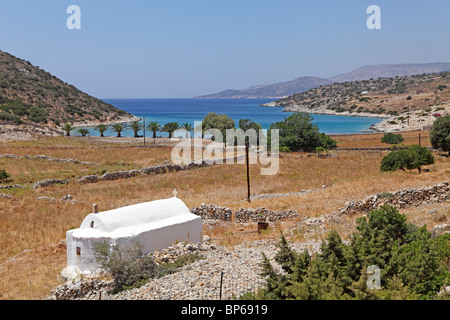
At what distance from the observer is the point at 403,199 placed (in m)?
21.5

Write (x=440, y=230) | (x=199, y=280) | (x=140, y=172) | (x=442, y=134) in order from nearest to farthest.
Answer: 1. (x=199, y=280)
2. (x=440, y=230)
3. (x=140, y=172)
4. (x=442, y=134)

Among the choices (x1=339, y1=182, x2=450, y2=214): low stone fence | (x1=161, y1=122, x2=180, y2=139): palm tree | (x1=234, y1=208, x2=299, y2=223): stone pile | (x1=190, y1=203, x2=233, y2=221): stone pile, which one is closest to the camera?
(x1=339, y1=182, x2=450, y2=214): low stone fence

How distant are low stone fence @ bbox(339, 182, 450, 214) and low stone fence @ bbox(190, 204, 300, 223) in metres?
3.27

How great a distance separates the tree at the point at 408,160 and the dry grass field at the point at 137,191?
3.57ft

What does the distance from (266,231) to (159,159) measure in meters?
33.5

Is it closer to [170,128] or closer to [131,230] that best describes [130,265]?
[131,230]

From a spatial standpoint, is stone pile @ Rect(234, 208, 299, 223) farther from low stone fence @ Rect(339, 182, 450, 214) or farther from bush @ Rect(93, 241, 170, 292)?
bush @ Rect(93, 241, 170, 292)

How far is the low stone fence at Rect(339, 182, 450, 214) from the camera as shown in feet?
69.5

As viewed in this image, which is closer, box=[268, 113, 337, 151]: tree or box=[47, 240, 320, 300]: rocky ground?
box=[47, 240, 320, 300]: rocky ground

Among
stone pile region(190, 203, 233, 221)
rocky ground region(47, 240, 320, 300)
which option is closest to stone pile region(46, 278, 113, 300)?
rocky ground region(47, 240, 320, 300)

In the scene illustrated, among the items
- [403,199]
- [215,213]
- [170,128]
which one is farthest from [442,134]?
[170,128]

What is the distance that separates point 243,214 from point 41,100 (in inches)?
4332
